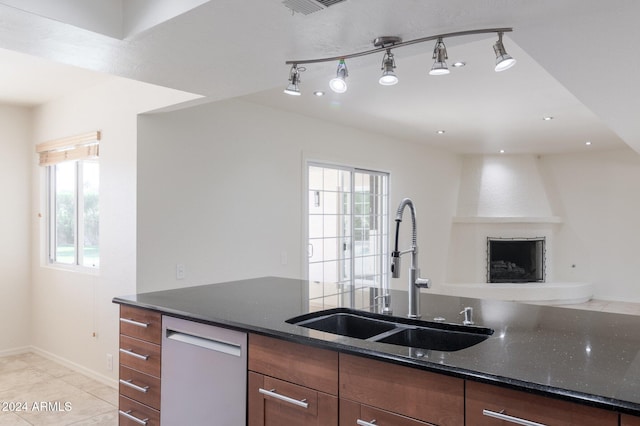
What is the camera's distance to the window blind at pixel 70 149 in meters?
4.04

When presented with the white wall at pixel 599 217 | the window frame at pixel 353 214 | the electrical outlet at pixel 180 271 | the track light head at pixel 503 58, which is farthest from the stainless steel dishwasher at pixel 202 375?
the white wall at pixel 599 217

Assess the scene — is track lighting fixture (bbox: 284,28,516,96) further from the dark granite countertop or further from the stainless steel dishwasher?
the stainless steel dishwasher

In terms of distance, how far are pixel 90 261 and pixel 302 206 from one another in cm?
214

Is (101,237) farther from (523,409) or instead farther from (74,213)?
(523,409)

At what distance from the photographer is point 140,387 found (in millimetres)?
2377

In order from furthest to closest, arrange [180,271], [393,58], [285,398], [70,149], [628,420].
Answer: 1. [70,149]
2. [180,271]
3. [393,58]
4. [285,398]
5. [628,420]

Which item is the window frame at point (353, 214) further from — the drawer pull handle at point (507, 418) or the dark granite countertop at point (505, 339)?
the drawer pull handle at point (507, 418)

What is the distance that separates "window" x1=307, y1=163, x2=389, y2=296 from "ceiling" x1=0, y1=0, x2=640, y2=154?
56.8 inches

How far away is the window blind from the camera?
404 cm

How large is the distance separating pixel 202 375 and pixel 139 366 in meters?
0.51

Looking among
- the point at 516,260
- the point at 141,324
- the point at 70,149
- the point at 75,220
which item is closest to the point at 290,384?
the point at 141,324

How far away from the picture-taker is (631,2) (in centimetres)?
164

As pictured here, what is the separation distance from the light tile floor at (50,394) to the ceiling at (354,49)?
8.03 feet

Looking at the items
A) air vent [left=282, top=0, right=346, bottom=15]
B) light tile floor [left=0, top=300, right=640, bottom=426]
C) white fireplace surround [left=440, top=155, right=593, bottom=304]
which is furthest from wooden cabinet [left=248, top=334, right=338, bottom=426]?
white fireplace surround [left=440, top=155, right=593, bottom=304]
